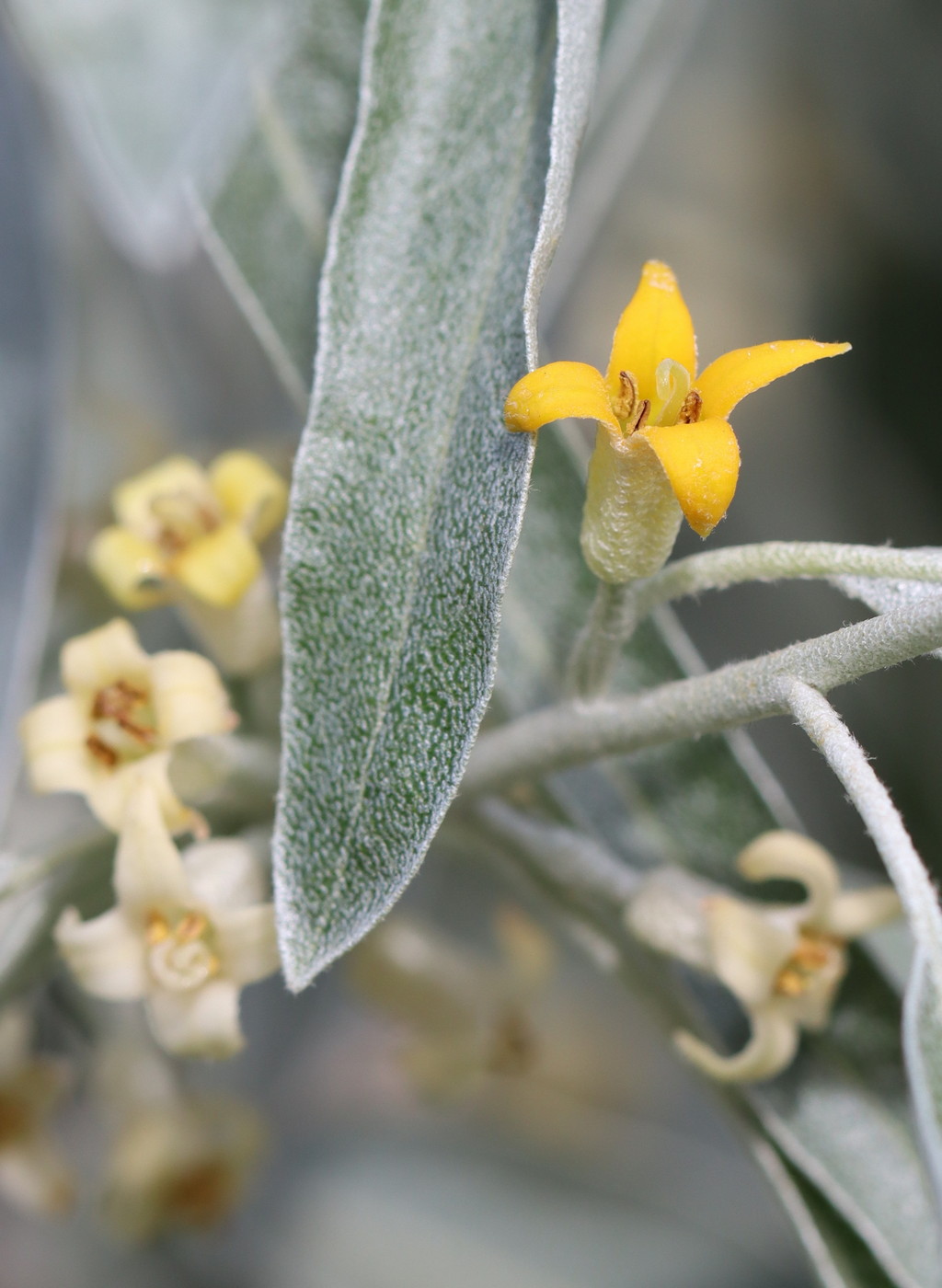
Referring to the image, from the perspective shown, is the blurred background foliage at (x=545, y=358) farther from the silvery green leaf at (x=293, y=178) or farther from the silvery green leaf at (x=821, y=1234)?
the silvery green leaf at (x=821, y=1234)

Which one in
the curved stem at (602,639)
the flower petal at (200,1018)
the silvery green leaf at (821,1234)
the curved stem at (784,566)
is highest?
the curved stem at (784,566)

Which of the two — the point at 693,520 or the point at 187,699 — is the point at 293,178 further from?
the point at 693,520

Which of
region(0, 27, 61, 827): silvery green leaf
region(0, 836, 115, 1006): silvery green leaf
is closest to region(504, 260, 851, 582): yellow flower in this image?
region(0, 836, 115, 1006): silvery green leaf

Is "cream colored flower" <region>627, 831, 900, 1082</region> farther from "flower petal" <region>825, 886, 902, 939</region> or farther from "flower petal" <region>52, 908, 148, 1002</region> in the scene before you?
"flower petal" <region>52, 908, 148, 1002</region>

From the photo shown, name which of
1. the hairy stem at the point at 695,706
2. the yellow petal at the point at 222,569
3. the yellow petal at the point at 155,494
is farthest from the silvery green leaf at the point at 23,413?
the hairy stem at the point at 695,706

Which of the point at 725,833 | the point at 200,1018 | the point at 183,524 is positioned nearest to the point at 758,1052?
the point at 725,833

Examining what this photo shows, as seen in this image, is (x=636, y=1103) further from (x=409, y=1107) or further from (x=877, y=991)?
(x=877, y=991)
